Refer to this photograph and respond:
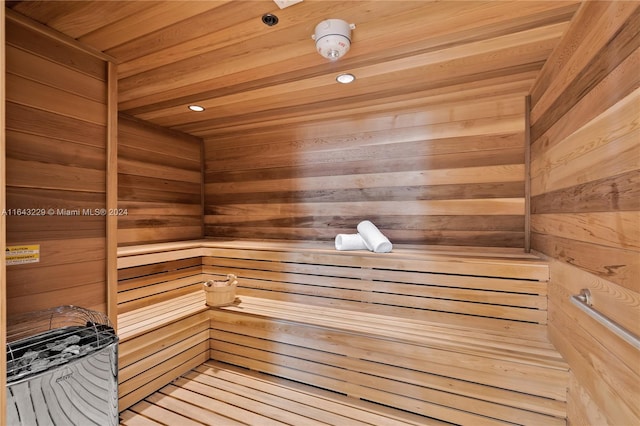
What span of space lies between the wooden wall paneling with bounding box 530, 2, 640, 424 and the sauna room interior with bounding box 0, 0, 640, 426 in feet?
0.03

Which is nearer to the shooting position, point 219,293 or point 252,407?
point 252,407

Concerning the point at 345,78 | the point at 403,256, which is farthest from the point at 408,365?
the point at 345,78

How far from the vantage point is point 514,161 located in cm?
207

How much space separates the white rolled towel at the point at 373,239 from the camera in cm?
208

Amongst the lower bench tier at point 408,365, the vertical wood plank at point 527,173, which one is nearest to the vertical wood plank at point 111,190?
the lower bench tier at point 408,365

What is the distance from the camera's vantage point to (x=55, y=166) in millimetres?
1389

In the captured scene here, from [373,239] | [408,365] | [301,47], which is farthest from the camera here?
[373,239]

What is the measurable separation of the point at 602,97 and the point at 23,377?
→ 2086 mm

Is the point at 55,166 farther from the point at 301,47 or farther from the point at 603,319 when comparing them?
the point at 603,319

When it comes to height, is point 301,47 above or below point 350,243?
above

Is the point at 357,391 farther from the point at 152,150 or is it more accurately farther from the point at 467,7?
the point at 152,150

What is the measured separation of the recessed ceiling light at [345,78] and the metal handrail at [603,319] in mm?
1488

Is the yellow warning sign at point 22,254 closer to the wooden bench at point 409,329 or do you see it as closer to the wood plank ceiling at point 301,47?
the wood plank ceiling at point 301,47

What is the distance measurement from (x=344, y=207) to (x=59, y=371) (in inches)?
78.3
